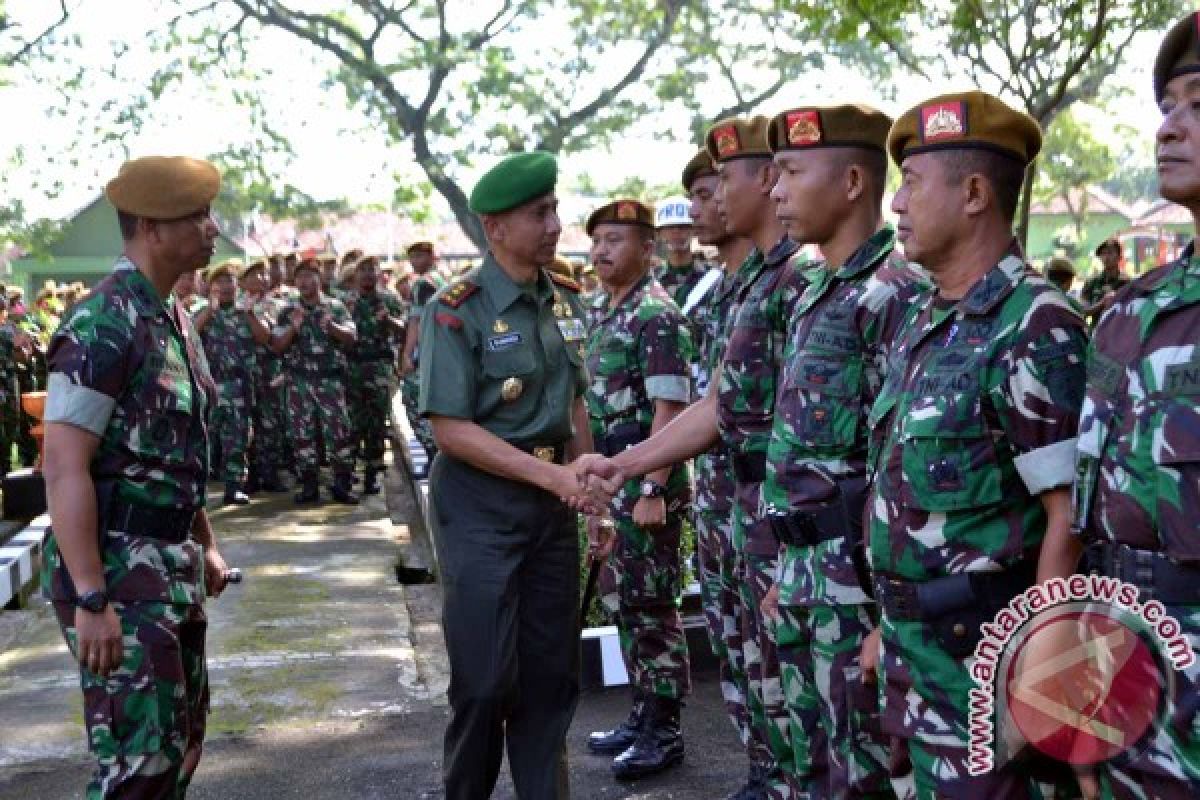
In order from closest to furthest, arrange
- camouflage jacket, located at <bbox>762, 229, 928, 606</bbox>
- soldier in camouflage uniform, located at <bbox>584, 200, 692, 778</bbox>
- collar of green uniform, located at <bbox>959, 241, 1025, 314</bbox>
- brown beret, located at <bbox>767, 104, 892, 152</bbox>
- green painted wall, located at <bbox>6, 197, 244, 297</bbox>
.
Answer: collar of green uniform, located at <bbox>959, 241, 1025, 314</bbox> → camouflage jacket, located at <bbox>762, 229, 928, 606</bbox> → brown beret, located at <bbox>767, 104, 892, 152</bbox> → soldier in camouflage uniform, located at <bbox>584, 200, 692, 778</bbox> → green painted wall, located at <bbox>6, 197, 244, 297</bbox>

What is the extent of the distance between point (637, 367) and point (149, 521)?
250 centimetres

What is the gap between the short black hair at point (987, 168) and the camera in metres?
3.22

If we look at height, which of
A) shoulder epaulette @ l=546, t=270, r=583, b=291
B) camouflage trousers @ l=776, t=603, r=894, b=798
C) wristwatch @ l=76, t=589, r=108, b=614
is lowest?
camouflage trousers @ l=776, t=603, r=894, b=798

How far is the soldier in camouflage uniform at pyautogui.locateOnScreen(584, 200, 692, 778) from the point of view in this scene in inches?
224

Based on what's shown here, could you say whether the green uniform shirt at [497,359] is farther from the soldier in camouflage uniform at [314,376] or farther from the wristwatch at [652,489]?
the soldier in camouflage uniform at [314,376]

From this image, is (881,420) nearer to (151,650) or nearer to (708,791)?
(151,650)

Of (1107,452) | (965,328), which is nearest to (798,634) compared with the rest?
(965,328)

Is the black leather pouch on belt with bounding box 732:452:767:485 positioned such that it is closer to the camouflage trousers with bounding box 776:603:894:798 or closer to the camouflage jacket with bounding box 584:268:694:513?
the camouflage trousers with bounding box 776:603:894:798

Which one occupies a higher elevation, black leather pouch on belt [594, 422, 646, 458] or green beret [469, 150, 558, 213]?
green beret [469, 150, 558, 213]

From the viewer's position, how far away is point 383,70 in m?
25.0

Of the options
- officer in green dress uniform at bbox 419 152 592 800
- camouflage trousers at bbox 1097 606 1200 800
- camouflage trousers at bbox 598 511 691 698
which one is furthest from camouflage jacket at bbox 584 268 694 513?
camouflage trousers at bbox 1097 606 1200 800

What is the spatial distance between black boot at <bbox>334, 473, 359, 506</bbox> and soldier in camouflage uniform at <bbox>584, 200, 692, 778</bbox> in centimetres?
770

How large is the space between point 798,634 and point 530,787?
121 centimetres

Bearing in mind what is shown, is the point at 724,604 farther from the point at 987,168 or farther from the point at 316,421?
the point at 316,421
